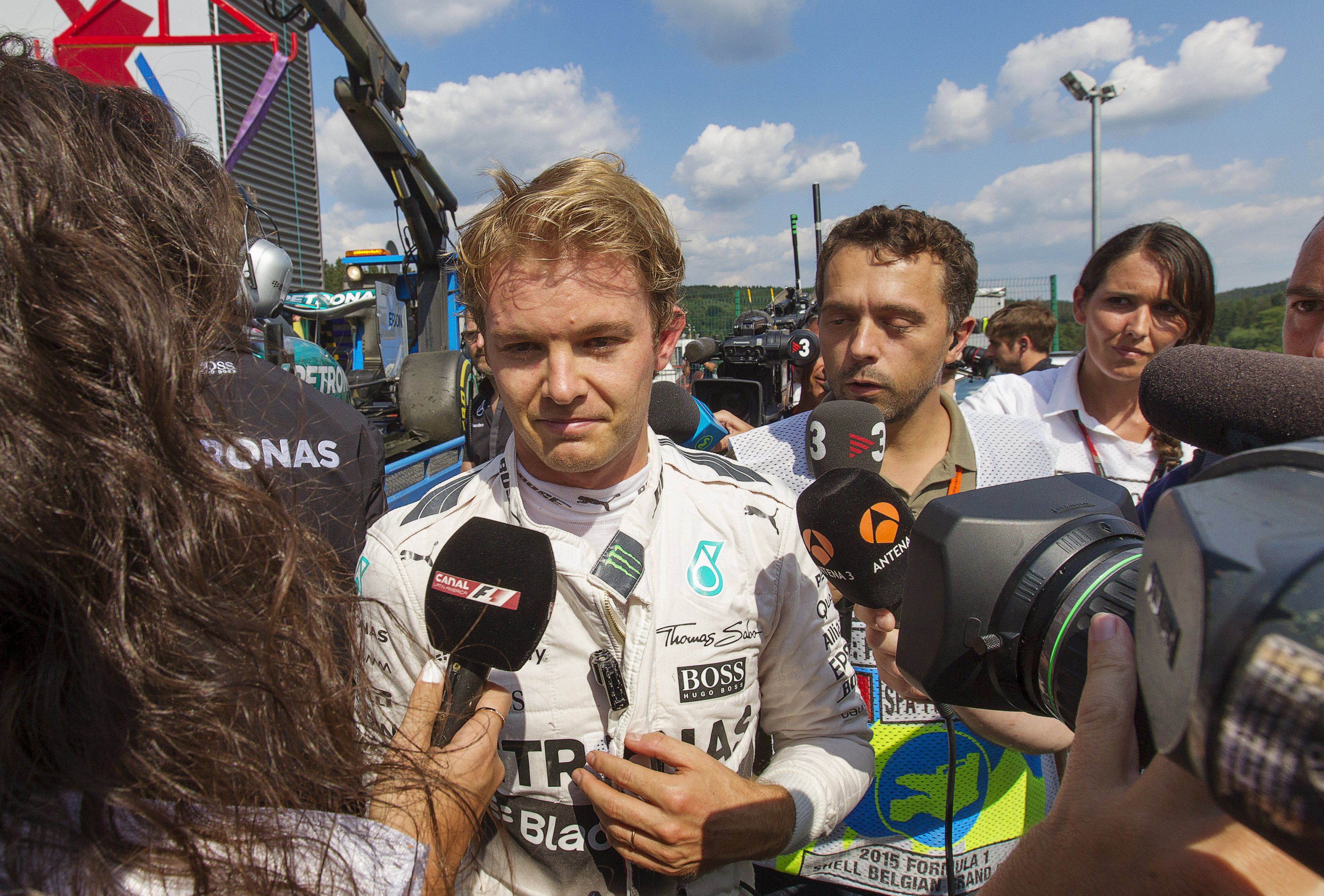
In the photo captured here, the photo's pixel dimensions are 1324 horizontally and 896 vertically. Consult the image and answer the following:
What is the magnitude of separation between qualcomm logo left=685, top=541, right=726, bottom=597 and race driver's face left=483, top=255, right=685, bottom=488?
0.28 m

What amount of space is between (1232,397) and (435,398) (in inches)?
211

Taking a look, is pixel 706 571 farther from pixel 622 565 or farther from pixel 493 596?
pixel 493 596

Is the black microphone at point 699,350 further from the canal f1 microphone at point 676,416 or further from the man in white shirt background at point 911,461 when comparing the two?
the man in white shirt background at point 911,461

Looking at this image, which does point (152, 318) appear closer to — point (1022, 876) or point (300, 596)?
point (300, 596)

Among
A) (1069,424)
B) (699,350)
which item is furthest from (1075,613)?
(699,350)

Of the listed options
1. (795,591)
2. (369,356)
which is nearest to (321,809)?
(795,591)

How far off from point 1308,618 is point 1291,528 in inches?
2.7

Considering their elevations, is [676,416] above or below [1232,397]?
below

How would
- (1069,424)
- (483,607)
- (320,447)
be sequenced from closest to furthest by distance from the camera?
(483,607) < (320,447) < (1069,424)

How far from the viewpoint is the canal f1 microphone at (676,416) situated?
2.52 metres

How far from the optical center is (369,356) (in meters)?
9.91

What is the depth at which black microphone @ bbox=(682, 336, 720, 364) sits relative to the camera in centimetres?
504

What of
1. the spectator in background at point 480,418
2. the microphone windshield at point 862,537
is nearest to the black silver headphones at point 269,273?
the spectator in background at point 480,418

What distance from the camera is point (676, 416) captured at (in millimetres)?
2535
